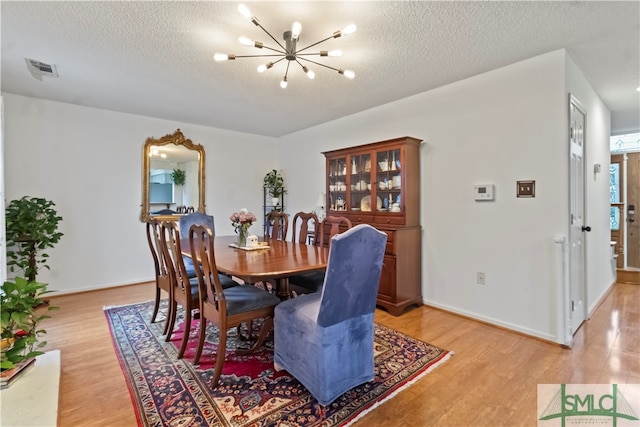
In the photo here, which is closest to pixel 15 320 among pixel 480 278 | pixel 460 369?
pixel 460 369

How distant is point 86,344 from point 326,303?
222cm

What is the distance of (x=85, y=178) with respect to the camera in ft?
13.4

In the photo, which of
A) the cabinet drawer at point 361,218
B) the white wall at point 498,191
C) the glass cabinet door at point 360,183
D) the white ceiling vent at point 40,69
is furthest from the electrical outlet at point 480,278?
the white ceiling vent at point 40,69

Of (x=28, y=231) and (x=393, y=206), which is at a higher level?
(x=393, y=206)

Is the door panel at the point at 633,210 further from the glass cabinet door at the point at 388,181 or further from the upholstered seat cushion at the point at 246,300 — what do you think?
the upholstered seat cushion at the point at 246,300

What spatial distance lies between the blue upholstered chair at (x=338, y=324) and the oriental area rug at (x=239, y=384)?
98 mm

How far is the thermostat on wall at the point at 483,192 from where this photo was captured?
2.94 m

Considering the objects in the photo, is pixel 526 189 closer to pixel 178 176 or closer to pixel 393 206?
pixel 393 206

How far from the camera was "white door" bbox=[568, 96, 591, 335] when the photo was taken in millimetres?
2676

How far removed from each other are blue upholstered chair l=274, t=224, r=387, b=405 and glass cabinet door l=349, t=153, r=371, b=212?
6.33 ft

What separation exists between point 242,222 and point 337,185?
1681 mm

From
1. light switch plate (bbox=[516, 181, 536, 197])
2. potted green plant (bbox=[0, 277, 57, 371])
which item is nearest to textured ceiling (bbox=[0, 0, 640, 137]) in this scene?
light switch plate (bbox=[516, 181, 536, 197])

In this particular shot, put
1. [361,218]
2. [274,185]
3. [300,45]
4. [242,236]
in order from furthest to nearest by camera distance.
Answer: [274,185], [361,218], [242,236], [300,45]

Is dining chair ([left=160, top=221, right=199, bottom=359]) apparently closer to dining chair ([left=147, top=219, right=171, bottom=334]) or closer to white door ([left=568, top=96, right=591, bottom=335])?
dining chair ([left=147, top=219, right=171, bottom=334])
